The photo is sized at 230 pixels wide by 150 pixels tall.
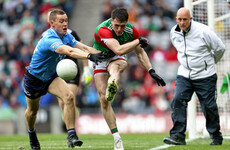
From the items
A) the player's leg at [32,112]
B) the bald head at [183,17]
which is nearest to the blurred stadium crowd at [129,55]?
the bald head at [183,17]

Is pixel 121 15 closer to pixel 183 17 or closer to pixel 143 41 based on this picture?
pixel 143 41

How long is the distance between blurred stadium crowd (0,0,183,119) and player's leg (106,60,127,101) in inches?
337

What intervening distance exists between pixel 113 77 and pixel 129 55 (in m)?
10.8

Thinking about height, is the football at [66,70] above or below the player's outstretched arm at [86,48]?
below

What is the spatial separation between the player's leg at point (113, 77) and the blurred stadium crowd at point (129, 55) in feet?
28.1

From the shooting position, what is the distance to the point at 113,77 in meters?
6.92

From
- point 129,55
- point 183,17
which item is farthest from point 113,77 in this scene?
point 129,55

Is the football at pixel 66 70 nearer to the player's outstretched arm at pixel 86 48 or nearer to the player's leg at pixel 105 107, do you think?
the player's leg at pixel 105 107

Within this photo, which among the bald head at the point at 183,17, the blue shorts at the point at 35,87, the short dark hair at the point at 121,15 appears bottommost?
the blue shorts at the point at 35,87

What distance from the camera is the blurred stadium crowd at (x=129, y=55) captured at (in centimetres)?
1653

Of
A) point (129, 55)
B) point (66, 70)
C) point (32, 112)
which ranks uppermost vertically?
point (129, 55)

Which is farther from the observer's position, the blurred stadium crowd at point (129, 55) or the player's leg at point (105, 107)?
the blurred stadium crowd at point (129, 55)

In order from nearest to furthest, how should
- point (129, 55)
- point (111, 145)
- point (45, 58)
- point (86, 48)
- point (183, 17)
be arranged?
point (45, 58) → point (86, 48) → point (183, 17) → point (111, 145) → point (129, 55)

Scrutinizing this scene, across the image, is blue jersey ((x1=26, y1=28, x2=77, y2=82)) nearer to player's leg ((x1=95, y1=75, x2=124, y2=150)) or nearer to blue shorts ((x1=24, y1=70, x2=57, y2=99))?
blue shorts ((x1=24, y1=70, x2=57, y2=99))
